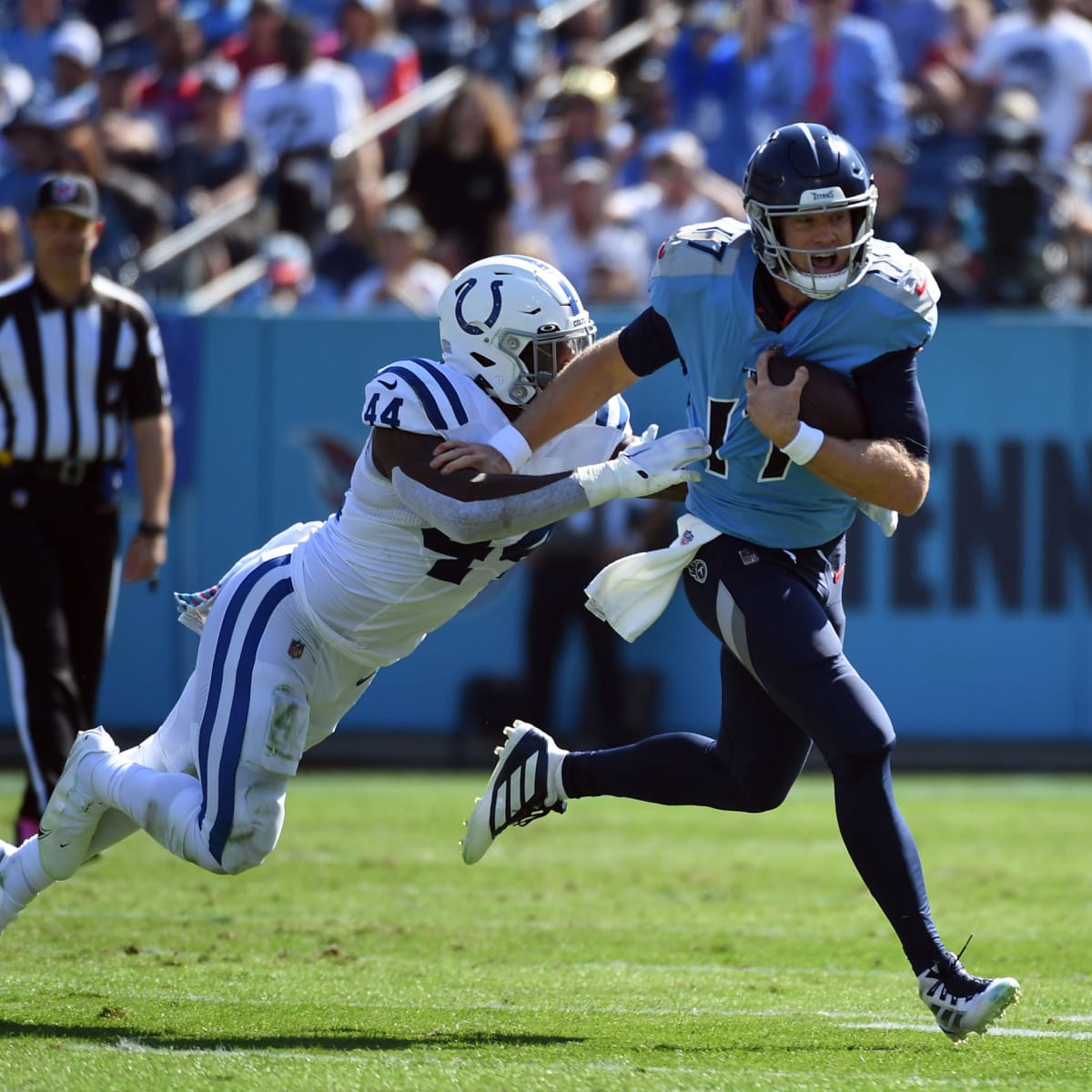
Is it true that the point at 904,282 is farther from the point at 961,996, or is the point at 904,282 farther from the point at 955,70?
the point at 955,70

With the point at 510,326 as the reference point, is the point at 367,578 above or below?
below

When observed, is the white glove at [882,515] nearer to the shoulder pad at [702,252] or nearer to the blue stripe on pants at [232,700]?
the shoulder pad at [702,252]

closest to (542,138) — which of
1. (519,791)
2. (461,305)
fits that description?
(461,305)

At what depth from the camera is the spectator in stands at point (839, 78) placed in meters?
9.57

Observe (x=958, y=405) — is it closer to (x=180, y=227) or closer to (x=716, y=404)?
(x=180, y=227)

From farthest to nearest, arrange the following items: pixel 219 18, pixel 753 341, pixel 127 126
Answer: pixel 219 18, pixel 127 126, pixel 753 341

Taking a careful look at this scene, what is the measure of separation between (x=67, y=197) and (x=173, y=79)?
6.05 meters

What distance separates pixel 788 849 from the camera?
21.4 ft

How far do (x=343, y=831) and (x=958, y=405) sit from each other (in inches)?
145

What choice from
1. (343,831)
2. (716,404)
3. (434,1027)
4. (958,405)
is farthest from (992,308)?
(434,1027)

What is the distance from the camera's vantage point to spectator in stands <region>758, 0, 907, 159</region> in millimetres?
9570

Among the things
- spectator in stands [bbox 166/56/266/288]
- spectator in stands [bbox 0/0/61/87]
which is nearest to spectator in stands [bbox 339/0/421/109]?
spectator in stands [bbox 166/56/266/288]

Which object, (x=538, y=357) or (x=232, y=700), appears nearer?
(x=232, y=700)

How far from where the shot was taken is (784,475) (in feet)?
12.6
